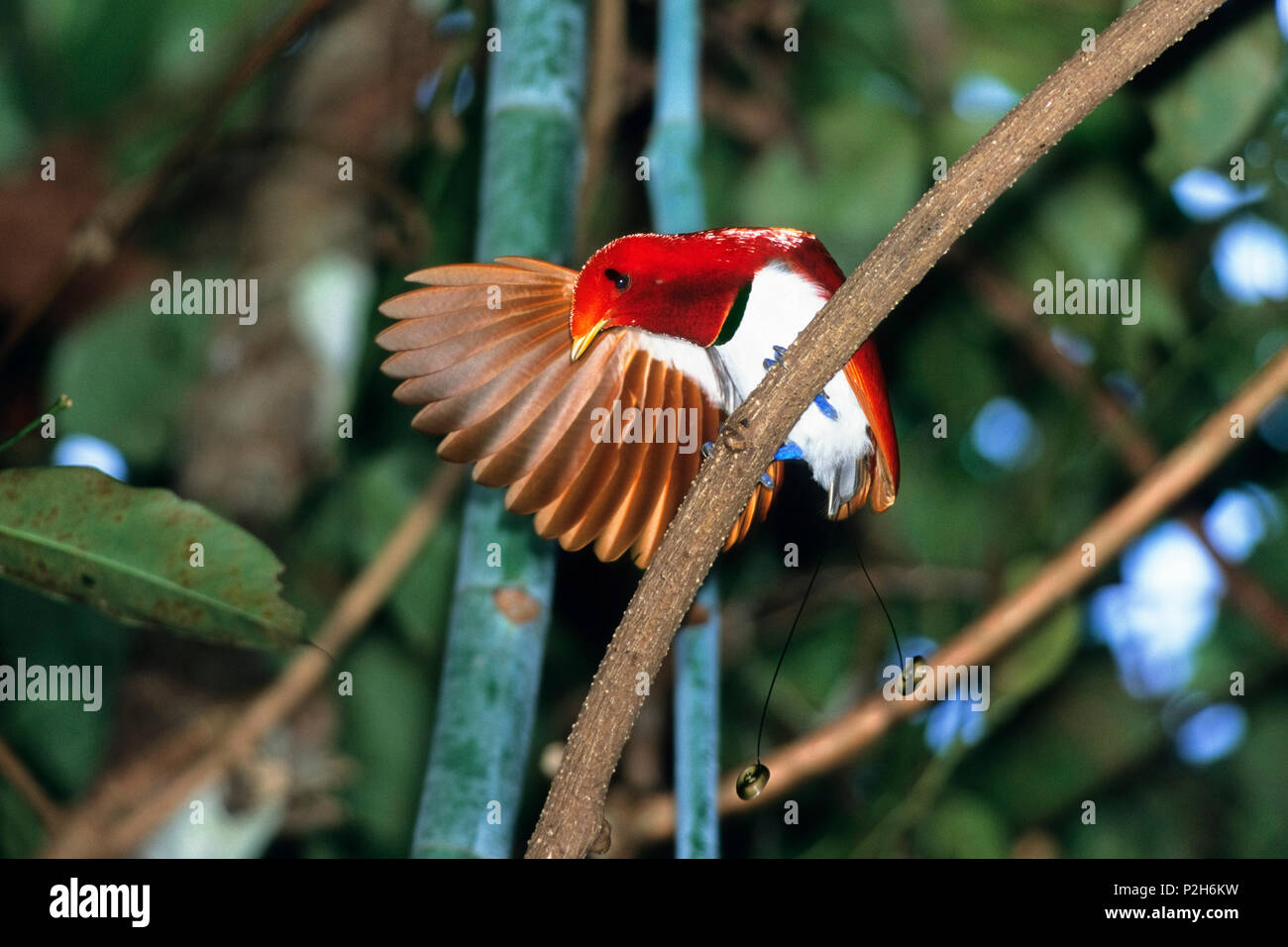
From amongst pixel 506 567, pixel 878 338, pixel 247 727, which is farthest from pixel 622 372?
pixel 247 727

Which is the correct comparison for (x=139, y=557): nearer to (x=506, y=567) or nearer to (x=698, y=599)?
(x=506, y=567)

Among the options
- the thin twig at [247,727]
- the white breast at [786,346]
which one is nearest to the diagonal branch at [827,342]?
the white breast at [786,346]

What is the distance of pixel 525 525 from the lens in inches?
39.4

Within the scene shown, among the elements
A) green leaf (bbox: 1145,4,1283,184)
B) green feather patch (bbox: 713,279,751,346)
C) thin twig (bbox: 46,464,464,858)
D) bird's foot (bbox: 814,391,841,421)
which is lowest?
thin twig (bbox: 46,464,464,858)

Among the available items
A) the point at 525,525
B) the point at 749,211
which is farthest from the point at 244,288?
the point at 525,525

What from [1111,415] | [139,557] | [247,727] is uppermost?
[1111,415]

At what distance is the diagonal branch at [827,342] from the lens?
25.7 inches

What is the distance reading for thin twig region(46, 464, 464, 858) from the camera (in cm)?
134

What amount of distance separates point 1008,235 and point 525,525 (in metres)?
0.75

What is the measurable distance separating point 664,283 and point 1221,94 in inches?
31.3

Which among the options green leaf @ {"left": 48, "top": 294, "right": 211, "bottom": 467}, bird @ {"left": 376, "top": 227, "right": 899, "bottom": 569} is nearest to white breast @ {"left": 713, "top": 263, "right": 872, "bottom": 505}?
bird @ {"left": 376, "top": 227, "right": 899, "bottom": 569}

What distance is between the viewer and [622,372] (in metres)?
0.93

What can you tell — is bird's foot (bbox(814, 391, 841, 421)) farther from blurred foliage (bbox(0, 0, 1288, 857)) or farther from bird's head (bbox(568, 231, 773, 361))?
blurred foliage (bbox(0, 0, 1288, 857))

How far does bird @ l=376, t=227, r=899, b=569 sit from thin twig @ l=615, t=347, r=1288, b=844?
245mm
